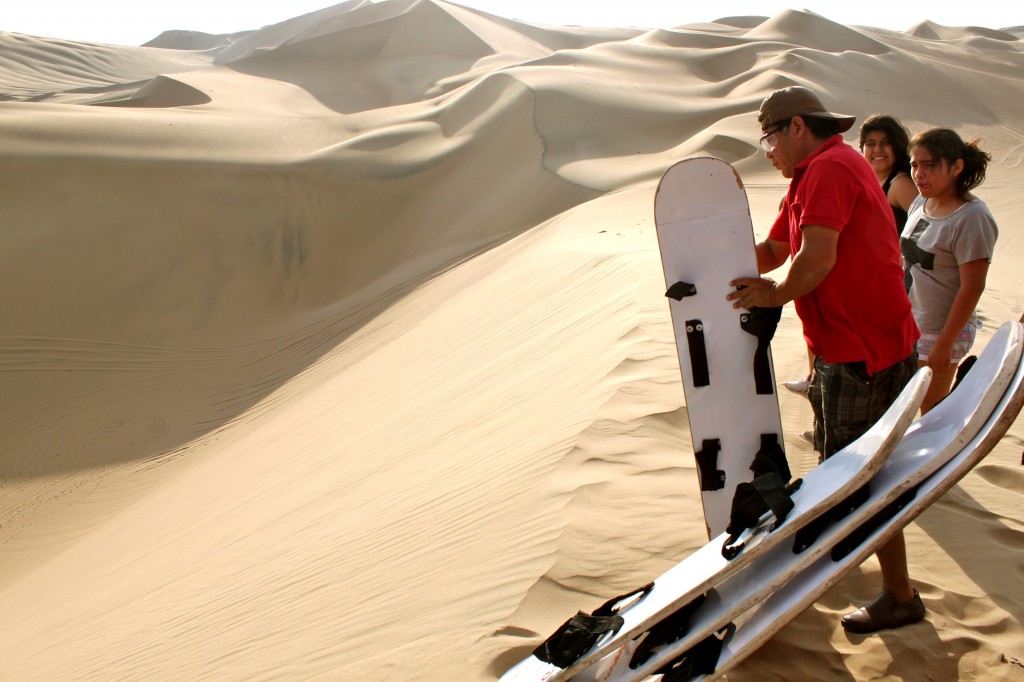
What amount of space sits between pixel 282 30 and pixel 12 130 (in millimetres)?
47453

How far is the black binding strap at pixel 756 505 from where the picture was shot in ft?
7.61

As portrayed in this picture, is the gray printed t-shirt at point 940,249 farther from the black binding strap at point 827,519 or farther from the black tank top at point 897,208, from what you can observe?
the black binding strap at point 827,519

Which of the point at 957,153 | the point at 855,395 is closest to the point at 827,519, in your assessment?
the point at 855,395

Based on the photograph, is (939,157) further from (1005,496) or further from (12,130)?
(12,130)

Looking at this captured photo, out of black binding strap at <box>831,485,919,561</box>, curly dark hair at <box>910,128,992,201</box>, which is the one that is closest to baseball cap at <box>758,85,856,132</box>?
curly dark hair at <box>910,128,992,201</box>

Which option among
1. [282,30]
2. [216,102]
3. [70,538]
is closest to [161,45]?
[282,30]

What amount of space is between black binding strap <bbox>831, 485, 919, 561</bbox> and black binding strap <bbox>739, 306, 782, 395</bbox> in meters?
0.85

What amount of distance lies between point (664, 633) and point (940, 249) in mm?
2285

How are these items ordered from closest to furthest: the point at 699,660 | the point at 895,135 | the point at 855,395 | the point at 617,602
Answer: the point at 699,660, the point at 617,602, the point at 855,395, the point at 895,135

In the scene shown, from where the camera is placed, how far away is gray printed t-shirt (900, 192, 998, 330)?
360 centimetres

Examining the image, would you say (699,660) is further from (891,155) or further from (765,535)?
(891,155)

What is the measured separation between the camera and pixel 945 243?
3.70 metres

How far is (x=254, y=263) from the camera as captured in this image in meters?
14.5

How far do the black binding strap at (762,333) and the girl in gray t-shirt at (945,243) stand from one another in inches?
40.8
